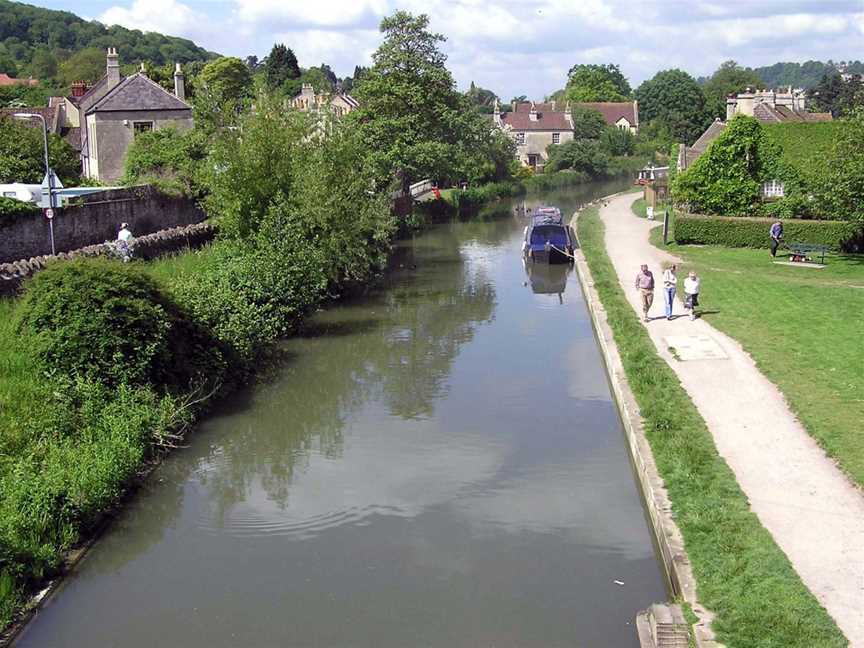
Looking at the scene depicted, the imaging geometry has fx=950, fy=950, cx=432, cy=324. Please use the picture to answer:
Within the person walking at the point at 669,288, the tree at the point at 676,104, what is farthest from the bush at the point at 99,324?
the tree at the point at 676,104

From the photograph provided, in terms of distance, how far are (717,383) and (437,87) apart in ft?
111

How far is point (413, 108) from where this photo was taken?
4803cm

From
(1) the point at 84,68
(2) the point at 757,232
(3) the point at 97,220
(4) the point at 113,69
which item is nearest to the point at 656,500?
(3) the point at 97,220

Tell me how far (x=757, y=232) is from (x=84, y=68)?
110 meters

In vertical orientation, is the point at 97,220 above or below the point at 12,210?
below

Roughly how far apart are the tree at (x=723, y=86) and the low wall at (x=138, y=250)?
95519 millimetres

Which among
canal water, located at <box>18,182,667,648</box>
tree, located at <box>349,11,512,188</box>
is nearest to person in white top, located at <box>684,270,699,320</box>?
canal water, located at <box>18,182,667,648</box>

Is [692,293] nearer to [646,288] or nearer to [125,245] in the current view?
[646,288]

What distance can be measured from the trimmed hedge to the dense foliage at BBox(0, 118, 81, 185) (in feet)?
81.2

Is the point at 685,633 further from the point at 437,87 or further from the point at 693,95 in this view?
the point at 693,95

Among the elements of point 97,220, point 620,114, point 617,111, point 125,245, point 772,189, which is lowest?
point 125,245

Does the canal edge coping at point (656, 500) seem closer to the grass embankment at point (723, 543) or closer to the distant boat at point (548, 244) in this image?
the grass embankment at point (723, 543)

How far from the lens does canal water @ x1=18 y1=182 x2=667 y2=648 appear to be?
10453 mm

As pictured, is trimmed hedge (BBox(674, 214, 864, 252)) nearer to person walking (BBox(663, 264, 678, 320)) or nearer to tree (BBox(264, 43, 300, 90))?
person walking (BBox(663, 264, 678, 320))
